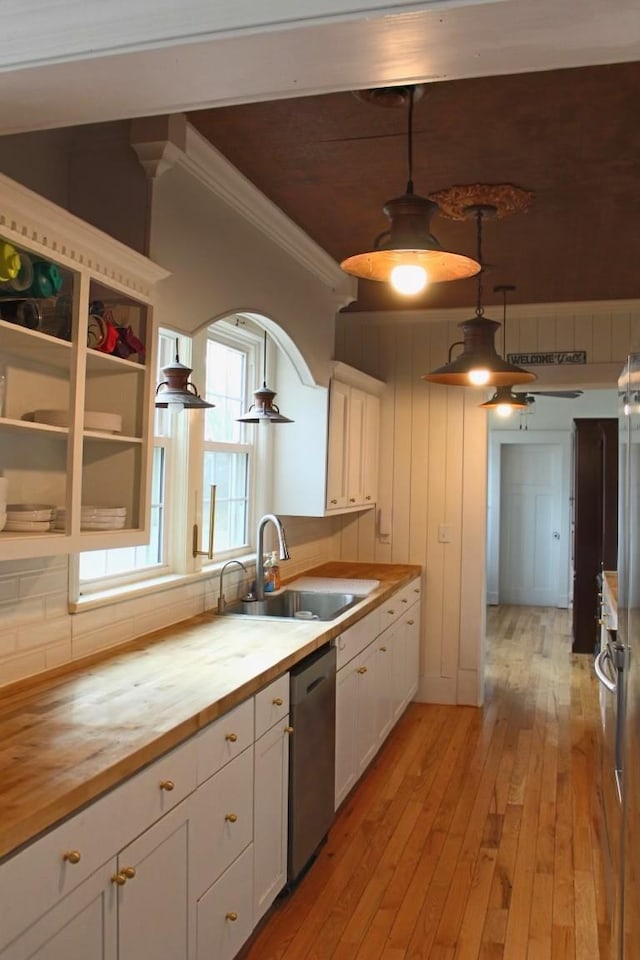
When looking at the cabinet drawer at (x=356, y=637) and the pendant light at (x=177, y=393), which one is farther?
the cabinet drawer at (x=356, y=637)

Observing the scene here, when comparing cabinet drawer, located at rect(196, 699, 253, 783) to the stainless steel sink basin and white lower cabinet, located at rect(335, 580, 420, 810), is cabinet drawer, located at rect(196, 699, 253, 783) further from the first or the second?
the stainless steel sink basin

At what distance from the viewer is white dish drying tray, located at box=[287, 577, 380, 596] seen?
4406 mm

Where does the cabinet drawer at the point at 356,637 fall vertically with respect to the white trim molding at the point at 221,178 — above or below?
below

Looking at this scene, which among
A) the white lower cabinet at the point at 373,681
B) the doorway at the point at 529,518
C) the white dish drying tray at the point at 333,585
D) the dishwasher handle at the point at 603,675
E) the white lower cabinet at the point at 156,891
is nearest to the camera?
the white lower cabinet at the point at 156,891

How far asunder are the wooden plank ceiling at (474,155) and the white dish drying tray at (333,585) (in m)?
1.83

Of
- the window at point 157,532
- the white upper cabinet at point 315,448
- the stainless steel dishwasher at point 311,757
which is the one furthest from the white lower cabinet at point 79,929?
the white upper cabinet at point 315,448

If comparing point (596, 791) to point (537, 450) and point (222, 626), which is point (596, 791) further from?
point (537, 450)

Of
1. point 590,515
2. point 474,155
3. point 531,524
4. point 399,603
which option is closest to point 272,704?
point 474,155

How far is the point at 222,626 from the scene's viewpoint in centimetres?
334

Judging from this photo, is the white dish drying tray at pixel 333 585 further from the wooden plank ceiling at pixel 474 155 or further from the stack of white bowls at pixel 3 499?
the stack of white bowls at pixel 3 499

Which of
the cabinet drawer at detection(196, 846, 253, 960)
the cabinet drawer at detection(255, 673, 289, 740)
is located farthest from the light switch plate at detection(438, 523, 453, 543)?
the cabinet drawer at detection(196, 846, 253, 960)

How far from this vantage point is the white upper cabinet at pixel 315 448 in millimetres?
4746

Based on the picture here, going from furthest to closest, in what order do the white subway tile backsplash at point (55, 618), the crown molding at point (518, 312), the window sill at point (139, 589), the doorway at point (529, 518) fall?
the doorway at point (529, 518)
the crown molding at point (518, 312)
the window sill at point (139, 589)
the white subway tile backsplash at point (55, 618)

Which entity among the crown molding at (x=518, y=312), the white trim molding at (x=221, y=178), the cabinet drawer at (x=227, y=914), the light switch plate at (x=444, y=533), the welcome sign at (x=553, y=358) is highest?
the crown molding at (x=518, y=312)
